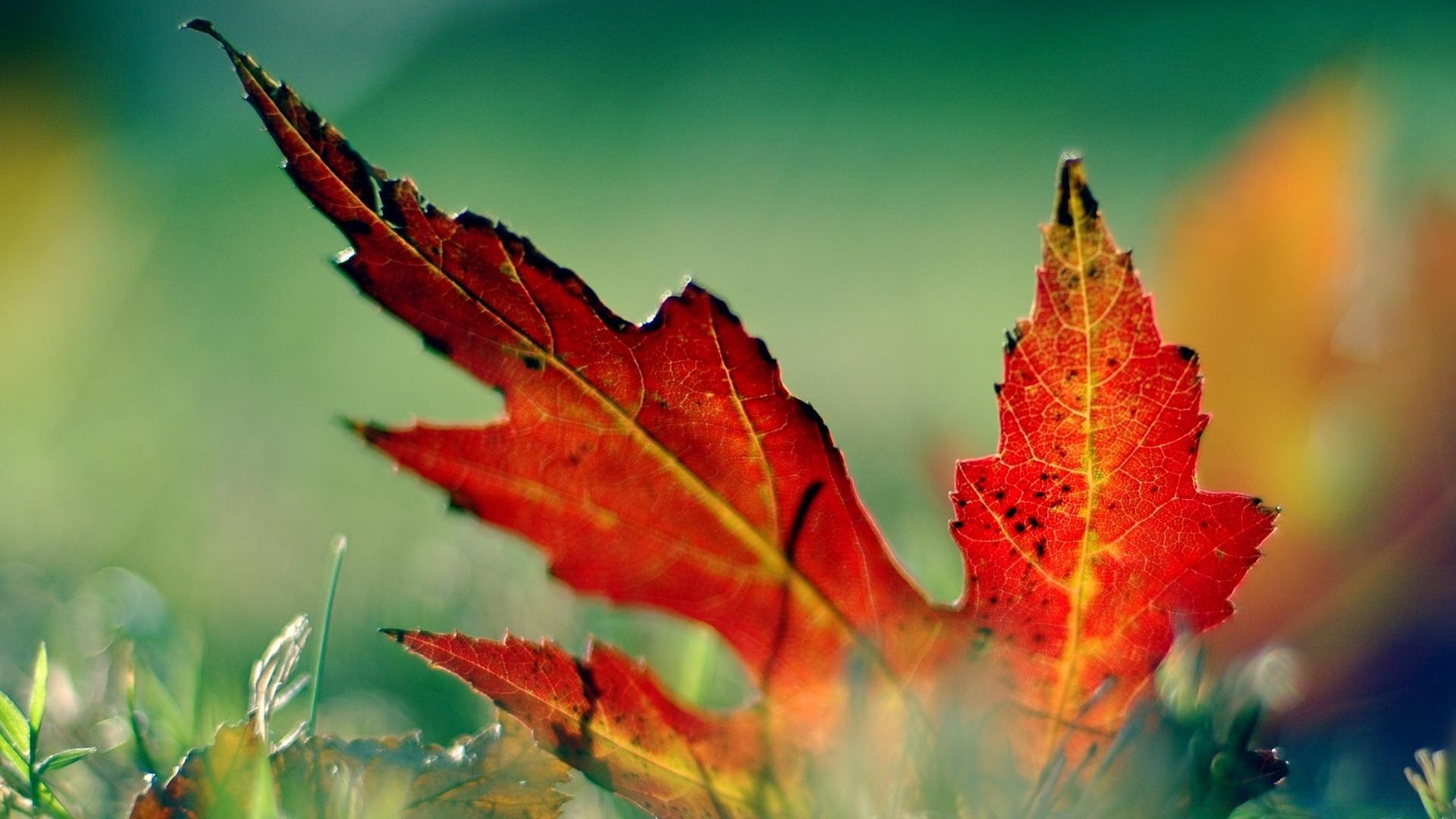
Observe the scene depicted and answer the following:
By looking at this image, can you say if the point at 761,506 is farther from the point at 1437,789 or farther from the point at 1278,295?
the point at 1278,295

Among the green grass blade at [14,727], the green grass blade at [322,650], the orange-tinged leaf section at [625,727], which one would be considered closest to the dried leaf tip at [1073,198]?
the orange-tinged leaf section at [625,727]

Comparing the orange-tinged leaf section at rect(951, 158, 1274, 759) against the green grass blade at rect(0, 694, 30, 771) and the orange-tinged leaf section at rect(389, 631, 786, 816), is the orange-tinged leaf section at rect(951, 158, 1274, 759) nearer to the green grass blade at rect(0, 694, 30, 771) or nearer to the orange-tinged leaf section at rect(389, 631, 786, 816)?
the orange-tinged leaf section at rect(389, 631, 786, 816)

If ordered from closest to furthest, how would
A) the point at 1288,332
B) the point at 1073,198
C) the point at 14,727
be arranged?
the point at 1073,198, the point at 14,727, the point at 1288,332

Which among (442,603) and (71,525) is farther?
(71,525)

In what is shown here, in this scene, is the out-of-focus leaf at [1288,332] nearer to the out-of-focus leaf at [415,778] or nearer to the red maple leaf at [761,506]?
the red maple leaf at [761,506]

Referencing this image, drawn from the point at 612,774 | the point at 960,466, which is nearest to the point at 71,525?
the point at 612,774

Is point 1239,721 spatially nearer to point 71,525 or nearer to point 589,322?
point 589,322

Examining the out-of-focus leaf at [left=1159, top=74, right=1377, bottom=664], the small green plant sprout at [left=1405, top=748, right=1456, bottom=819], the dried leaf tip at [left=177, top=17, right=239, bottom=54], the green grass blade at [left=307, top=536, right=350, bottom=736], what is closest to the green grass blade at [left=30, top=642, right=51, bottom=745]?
the green grass blade at [left=307, top=536, right=350, bottom=736]

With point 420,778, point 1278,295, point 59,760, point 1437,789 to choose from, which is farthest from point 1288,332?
point 59,760
